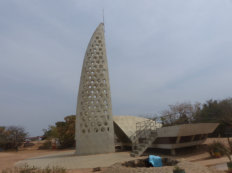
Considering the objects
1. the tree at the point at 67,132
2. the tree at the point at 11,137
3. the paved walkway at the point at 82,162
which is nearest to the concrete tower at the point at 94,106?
the paved walkway at the point at 82,162

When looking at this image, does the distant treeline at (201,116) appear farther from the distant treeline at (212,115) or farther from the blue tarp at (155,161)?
the blue tarp at (155,161)

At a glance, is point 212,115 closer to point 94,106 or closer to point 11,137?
point 94,106

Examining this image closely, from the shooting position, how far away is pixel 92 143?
1511cm

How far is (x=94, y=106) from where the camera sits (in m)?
15.9

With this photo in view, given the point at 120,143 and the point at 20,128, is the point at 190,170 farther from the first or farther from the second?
the point at 20,128

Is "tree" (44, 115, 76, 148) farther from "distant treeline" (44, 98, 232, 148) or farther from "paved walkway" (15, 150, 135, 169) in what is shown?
"paved walkway" (15, 150, 135, 169)

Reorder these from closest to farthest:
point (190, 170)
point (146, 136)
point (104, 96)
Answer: point (190, 170) → point (146, 136) → point (104, 96)

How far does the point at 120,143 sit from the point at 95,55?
9468mm

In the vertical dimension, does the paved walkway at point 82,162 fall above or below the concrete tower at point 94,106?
below

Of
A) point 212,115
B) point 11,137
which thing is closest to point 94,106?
point 212,115

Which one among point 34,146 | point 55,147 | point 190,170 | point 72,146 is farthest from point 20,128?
point 190,170

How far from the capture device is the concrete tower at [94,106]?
1516cm

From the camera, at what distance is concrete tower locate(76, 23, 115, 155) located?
49.8 feet

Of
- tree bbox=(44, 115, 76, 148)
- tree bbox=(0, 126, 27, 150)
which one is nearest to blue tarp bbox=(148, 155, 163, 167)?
tree bbox=(44, 115, 76, 148)
